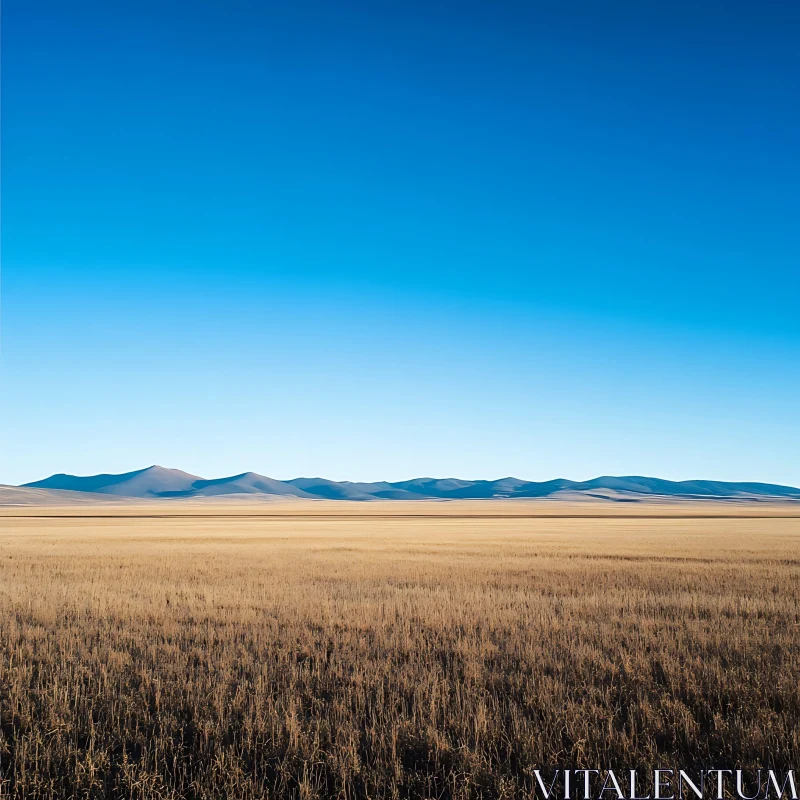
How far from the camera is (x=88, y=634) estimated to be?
39.9 ft

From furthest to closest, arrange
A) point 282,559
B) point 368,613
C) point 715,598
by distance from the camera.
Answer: point 282,559 → point 715,598 → point 368,613

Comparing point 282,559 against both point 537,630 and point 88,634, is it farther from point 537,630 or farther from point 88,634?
point 537,630

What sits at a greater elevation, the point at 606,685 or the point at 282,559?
the point at 606,685

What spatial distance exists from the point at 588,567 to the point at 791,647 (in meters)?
15.2

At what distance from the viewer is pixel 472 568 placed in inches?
1013

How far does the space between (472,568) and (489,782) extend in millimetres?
20283

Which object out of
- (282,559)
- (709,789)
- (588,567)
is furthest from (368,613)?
(282,559)

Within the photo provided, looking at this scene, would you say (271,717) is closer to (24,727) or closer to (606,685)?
(24,727)

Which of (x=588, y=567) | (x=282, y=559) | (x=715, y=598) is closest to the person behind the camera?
(x=715, y=598)

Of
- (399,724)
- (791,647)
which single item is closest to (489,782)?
(399,724)

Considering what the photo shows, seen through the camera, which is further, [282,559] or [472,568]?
[282,559]

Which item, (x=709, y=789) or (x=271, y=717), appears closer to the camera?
(x=709, y=789)

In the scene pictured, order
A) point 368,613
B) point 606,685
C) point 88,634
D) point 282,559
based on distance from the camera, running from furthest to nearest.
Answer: point 282,559 < point 368,613 < point 88,634 < point 606,685

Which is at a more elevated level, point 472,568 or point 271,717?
point 271,717
